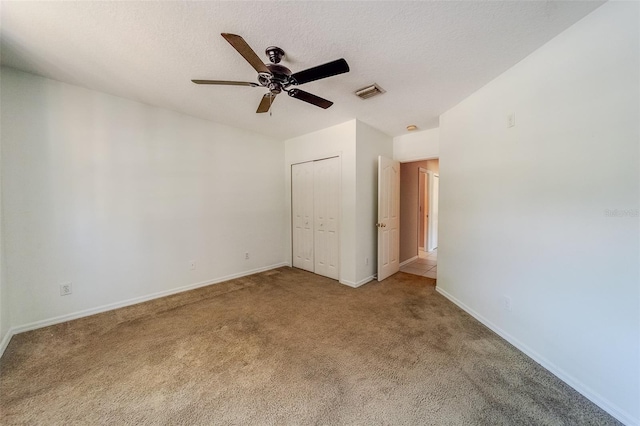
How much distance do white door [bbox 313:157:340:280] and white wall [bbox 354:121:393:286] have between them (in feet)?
1.29

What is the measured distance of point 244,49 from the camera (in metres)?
1.47

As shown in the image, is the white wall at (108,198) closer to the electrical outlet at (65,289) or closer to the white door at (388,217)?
the electrical outlet at (65,289)

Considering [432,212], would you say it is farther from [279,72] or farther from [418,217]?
[279,72]

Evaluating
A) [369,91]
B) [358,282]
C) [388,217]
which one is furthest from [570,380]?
[369,91]

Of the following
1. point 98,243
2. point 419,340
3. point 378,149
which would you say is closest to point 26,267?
point 98,243

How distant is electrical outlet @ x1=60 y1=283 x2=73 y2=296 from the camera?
2442 mm

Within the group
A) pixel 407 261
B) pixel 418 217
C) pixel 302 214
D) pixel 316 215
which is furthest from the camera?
pixel 418 217

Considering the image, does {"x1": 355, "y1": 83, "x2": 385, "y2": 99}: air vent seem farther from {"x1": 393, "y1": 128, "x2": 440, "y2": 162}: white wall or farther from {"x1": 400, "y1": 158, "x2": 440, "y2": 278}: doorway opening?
{"x1": 400, "y1": 158, "x2": 440, "y2": 278}: doorway opening

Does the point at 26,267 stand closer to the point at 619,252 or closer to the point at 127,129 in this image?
the point at 127,129

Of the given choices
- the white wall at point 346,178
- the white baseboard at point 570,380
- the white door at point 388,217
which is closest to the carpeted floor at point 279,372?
the white baseboard at point 570,380

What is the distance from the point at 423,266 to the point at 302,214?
2.74 m

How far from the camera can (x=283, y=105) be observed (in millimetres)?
2908

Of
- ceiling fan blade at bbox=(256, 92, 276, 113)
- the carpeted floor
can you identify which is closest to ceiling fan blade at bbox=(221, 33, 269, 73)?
ceiling fan blade at bbox=(256, 92, 276, 113)

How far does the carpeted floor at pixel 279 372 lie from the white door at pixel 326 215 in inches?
48.3
